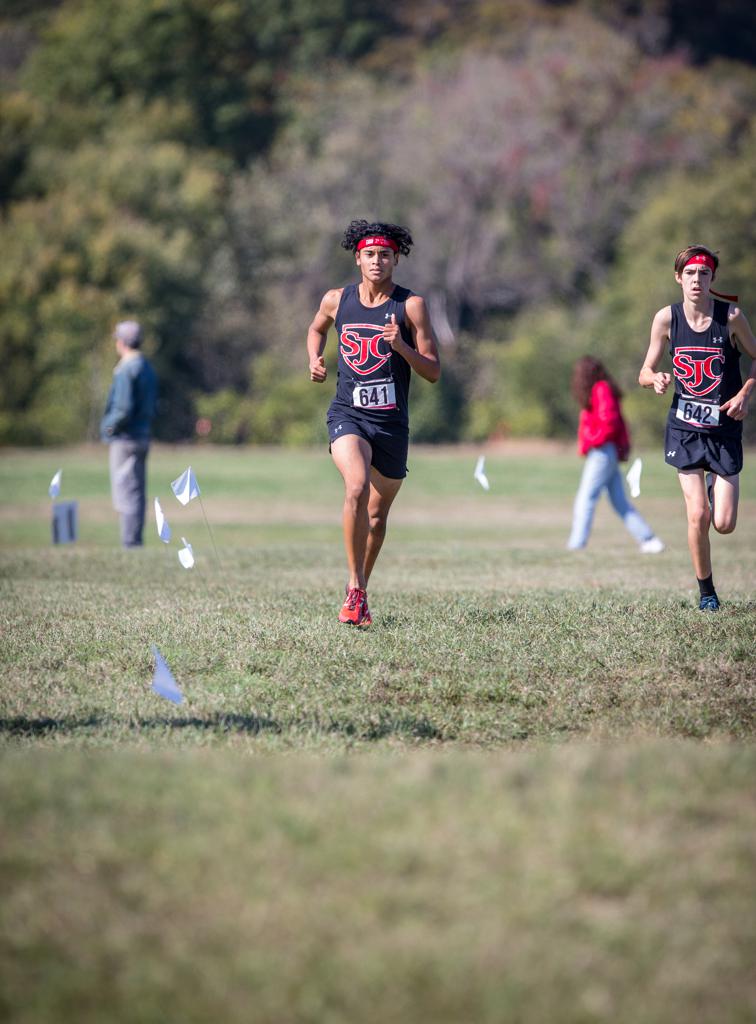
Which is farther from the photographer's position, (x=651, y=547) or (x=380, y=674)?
(x=651, y=547)

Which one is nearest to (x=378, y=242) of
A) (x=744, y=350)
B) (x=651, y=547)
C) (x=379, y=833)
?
(x=744, y=350)

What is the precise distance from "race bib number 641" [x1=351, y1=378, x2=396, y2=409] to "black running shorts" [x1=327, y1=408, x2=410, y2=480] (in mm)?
100

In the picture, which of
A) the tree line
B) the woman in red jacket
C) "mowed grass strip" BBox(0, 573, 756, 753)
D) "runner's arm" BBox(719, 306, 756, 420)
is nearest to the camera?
"mowed grass strip" BBox(0, 573, 756, 753)

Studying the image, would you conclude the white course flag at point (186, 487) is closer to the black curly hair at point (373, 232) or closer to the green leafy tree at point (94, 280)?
the black curly hair at point (373, 232)

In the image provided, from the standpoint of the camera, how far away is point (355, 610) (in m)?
8.79

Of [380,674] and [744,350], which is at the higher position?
[744,350]

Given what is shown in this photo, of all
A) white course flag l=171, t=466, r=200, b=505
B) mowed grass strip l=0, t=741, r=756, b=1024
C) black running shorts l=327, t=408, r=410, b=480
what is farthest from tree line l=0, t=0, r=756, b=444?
mowed grass strip l=0, t=741, r=756, b=1024

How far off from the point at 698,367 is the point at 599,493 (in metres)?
6.71

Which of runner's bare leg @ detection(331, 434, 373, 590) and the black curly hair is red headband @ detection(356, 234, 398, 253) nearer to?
the black curly hair

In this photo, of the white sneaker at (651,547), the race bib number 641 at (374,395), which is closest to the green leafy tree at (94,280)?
the white sneaker at (651,547)

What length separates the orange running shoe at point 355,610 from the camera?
345 inches

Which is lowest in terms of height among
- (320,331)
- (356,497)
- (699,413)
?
(356,497)

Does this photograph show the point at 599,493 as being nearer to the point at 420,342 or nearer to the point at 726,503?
the point at 726,503

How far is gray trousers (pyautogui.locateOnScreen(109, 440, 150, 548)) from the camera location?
15539 millimetres
